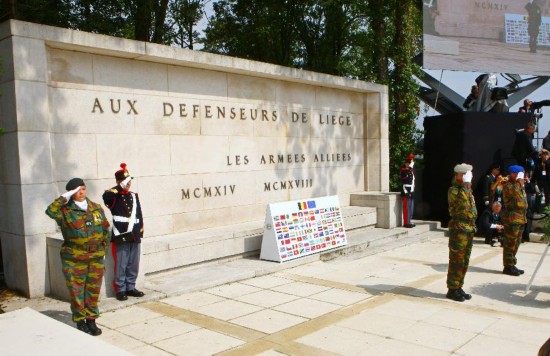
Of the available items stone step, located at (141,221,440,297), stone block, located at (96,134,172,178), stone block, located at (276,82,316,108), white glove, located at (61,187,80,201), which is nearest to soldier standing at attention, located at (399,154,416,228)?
stone step, located at (141,221,440,297)

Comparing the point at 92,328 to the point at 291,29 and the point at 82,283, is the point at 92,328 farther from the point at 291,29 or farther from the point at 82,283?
the point at 291,29

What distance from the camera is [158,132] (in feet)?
28.6

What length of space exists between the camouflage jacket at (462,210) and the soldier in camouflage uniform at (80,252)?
4.55m

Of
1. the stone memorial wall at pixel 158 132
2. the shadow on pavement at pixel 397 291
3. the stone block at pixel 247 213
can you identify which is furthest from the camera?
the stone block at pixel 247 213

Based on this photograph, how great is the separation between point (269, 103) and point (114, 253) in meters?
5.38

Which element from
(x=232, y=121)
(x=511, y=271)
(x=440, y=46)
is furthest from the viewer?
(x=440, y=46)

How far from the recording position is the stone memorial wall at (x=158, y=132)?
6.75 meters

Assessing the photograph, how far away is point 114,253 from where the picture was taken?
21.4 feet

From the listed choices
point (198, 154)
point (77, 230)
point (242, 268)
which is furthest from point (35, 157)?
point (242, 268)

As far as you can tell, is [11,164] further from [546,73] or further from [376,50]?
[546,73]

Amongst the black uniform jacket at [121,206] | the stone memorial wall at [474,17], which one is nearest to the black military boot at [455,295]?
the black uniform jacket at [121,206]

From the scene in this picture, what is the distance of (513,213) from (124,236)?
19.8 feet

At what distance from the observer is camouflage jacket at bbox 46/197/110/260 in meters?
5.33

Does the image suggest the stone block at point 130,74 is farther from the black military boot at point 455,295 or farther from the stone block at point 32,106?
the black military boot at point 455,295
